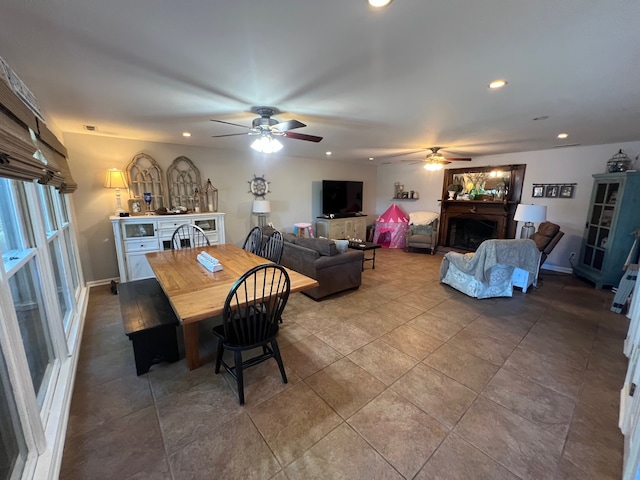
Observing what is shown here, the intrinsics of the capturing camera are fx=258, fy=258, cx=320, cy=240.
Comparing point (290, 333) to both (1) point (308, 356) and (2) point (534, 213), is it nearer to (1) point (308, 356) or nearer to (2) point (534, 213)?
(1) point (308, 356)

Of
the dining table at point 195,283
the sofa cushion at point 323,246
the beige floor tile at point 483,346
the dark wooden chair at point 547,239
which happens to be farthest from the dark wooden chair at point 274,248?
the dark wooden chair at point 547,239

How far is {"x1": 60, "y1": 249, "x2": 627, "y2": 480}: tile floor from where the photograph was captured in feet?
4.83

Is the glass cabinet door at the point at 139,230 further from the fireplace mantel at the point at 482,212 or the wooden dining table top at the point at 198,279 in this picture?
the fireplace mantel at the point at 482,212

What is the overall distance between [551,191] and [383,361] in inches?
203

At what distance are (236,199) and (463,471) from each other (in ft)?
17.0

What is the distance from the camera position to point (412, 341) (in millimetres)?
2670

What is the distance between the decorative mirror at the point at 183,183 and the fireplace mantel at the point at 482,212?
18.6 ft

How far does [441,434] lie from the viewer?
1.66 meters

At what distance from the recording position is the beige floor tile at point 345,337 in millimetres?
2562

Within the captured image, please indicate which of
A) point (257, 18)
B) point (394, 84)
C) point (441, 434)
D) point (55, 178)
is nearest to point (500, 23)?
point (394, 84)

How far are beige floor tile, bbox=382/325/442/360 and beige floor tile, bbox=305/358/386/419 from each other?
21.9 inches

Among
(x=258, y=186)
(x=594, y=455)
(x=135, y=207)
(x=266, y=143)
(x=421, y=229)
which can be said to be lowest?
(x=594, y=455)

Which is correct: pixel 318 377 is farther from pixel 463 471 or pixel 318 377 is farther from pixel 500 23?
pixel 500 23

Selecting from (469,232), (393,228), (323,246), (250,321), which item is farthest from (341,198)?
(250,321)
